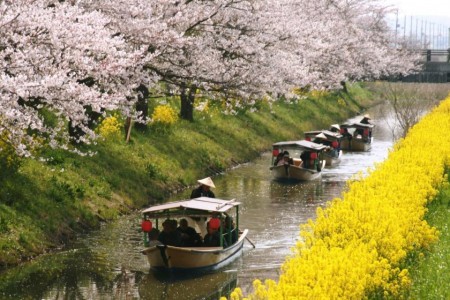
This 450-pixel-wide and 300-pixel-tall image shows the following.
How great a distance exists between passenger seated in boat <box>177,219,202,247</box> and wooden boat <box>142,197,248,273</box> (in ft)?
0.71

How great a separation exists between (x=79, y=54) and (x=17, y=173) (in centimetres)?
566

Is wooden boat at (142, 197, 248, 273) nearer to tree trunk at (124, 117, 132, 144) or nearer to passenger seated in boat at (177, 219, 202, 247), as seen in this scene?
passenger seated in boat at (177, 219, 202, 247)

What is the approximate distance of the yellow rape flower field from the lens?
11.8m

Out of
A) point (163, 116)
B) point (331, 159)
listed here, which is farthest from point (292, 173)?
point (331, 159)

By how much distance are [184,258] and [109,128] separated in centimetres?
1298

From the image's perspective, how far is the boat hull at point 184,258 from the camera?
21.8 meters

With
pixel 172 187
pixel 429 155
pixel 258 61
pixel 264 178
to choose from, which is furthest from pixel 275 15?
pixel 429 155

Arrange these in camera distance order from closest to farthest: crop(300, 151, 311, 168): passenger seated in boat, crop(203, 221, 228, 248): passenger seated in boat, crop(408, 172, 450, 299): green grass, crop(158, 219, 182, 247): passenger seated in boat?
crop(408, 172, 450, 299): green grass, crop(158, 219, 182, 247): passenger seated in boat, crop(203, 221, 228, 248): passenger seated in boat, crop(300, 151, 311, 168): passenger seated in boat

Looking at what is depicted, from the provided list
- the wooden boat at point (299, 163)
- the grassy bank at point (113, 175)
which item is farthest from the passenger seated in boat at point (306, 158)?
the grassy bank at point (113, 175)

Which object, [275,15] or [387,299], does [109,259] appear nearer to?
[387,299]

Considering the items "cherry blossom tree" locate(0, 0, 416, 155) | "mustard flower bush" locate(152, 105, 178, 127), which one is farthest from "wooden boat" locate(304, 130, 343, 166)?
"mustard flower bush" locate(152, 105, 178, 127)

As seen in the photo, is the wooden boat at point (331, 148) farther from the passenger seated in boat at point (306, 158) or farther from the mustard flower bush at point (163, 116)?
the mustard flower bush at point (163, 116)

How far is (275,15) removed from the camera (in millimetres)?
39219

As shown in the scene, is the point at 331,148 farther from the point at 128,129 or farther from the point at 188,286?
the point at 188,286
